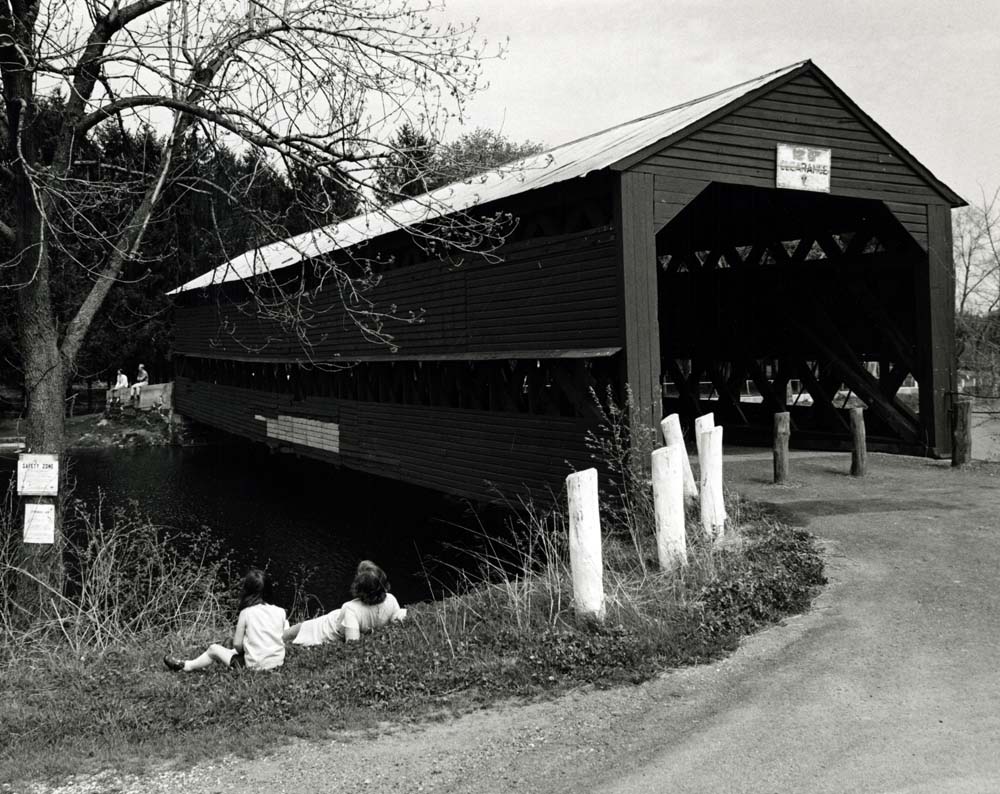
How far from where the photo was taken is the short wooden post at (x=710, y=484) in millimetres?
8180

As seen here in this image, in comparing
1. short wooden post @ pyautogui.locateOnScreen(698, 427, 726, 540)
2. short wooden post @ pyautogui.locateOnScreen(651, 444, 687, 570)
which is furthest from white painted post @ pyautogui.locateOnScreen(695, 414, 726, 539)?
short wooden post @ pyautogui.locateOnScreen(651, 444, 687, 570)

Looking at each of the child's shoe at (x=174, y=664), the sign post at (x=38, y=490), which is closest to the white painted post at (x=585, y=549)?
the child's shoe at (x=174, y=664)

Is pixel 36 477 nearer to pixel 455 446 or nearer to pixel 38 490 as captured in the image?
pixel 38 490

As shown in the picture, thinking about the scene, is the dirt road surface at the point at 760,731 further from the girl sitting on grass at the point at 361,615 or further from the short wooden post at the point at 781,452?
the short wooden post at the point at 781,452

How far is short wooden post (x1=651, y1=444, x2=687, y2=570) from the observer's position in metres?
7.27

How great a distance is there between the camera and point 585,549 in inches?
243

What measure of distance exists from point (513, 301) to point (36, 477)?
23.2ft

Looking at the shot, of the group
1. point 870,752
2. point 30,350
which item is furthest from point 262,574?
point 870,752

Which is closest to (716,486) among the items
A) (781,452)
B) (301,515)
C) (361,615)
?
(361,615)

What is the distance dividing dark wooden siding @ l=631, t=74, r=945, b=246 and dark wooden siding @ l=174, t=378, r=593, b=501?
10.5 ft

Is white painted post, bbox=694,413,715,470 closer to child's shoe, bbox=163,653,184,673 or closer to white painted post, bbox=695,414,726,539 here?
white painted post, bbox=695,414,726,539

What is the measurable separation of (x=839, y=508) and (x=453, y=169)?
5346 millimetres

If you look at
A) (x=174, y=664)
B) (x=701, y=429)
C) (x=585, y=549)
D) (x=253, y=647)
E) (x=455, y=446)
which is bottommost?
(x=174, y=664)

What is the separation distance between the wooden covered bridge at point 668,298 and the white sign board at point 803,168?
0.03 m
